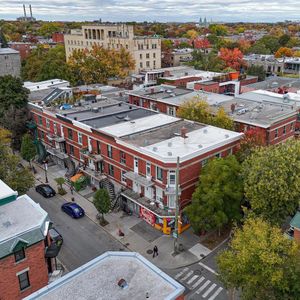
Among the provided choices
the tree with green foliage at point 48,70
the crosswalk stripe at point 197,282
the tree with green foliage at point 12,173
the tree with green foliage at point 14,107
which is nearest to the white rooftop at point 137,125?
the tree with green foliage at point 12,173

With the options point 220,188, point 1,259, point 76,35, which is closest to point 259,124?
point 220,188

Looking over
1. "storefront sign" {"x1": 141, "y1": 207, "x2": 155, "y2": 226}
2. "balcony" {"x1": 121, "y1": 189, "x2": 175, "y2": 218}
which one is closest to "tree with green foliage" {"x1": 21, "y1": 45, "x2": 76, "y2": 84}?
"balcony" {"x1": 121, "y1": 189, "x2": 175, "y2": 218}

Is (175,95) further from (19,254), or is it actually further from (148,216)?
(19,254)

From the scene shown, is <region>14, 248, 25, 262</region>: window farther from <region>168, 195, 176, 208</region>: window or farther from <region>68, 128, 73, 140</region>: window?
<region>68, 128, 73, 140</region>: window

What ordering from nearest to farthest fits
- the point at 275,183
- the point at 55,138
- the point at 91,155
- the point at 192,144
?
the point at 275,183 → the point at 192,144 → the point at 91,155 → the point at 55,138

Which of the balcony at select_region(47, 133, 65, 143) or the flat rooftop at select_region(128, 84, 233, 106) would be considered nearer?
the balcony at select_region(47, 133, 65, 143)

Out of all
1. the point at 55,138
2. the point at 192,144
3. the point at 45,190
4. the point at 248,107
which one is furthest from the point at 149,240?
the point at 248,107
